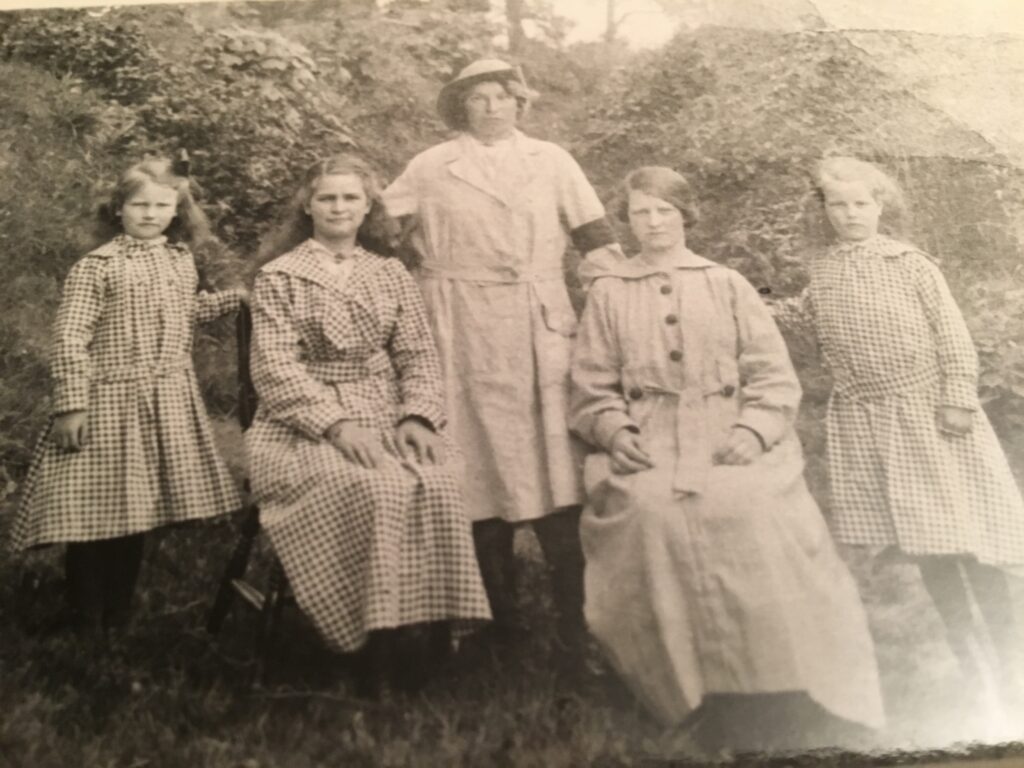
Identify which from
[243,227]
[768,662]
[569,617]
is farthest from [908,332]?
[243,227]

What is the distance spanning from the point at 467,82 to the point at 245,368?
109cm

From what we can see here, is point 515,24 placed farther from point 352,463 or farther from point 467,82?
point 352,463

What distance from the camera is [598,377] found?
9.56 feet

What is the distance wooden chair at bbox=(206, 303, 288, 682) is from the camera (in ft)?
8.63

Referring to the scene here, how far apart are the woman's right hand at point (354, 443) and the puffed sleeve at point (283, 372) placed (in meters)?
0.02

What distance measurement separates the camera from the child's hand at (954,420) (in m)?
2.96

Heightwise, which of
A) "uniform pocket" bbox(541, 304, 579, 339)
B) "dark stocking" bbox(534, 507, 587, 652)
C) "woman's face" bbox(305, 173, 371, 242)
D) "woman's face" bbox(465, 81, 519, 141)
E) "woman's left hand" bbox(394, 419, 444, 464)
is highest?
"woman's face" bbox(465, 81, 519, 141)

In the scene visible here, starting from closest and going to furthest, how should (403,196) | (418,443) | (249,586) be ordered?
1. (249,586)
2. (418,443)
3. (403,196)

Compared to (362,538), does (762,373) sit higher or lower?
higher

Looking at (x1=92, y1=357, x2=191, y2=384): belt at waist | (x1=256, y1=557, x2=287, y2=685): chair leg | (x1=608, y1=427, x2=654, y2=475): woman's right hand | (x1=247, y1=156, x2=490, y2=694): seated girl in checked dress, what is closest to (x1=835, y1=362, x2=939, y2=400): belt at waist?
(x1=608, y1=427, x2=654, y2=475): woman's right hand

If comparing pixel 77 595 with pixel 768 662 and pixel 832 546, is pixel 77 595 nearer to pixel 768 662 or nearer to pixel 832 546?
pixel 768 662

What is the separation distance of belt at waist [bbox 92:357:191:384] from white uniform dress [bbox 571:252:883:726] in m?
1.08

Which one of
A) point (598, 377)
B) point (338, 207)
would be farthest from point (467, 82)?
point (598, 377)

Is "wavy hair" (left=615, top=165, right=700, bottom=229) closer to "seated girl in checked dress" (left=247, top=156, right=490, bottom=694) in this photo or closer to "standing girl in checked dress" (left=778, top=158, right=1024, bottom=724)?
"standing girl in checked dress" (left=778, top=158, right=1024, bottom=724)
